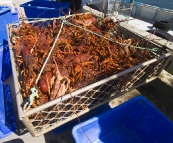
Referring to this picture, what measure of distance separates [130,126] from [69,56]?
151 cm

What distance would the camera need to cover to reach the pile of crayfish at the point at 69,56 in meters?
1.56

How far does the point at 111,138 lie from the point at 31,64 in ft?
5.43

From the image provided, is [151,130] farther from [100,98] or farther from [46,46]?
[46,46]

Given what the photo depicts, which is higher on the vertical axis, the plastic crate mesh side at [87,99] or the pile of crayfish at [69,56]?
the pile of crayfish at [69,56]

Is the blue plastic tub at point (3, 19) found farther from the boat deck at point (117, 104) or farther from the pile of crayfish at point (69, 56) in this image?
the boat deck at point (117, 104)

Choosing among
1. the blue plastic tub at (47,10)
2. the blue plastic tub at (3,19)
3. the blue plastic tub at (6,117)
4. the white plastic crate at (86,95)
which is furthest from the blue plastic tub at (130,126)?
the blue plastic tub at (47,10)

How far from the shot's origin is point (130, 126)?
2.21 m

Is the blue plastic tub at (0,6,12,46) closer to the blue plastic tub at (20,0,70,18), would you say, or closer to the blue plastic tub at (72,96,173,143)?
the blue plastic tub at (20,0,70,18)

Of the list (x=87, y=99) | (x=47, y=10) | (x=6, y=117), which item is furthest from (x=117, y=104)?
(x=47, y=10)

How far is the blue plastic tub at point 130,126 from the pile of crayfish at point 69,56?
561mm

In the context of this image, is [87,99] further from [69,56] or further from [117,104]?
[117,104]

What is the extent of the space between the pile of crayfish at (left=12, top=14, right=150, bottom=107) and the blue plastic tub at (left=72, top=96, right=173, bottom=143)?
56cm

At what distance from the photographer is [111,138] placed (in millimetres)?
2133

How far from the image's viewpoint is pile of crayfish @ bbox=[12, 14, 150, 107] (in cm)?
156
